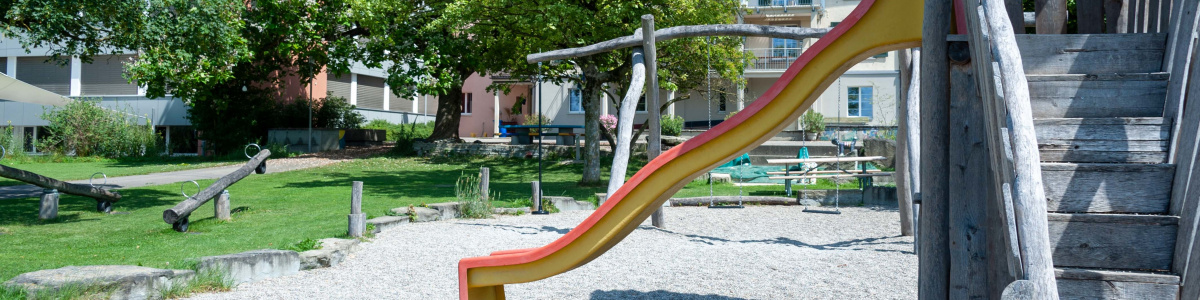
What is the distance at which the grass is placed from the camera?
1762cm

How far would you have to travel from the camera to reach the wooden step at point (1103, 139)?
2742mm

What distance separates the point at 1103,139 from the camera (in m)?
2.78

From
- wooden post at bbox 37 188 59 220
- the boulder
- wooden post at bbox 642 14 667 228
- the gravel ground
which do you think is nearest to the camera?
the boulder

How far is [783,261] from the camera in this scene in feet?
22.4

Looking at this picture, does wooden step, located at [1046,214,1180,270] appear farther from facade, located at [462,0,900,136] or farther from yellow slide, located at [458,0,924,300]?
facade, located at [462,0,900,136]

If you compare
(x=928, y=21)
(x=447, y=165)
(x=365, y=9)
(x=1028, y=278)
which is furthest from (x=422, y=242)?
(x=447, y=165)

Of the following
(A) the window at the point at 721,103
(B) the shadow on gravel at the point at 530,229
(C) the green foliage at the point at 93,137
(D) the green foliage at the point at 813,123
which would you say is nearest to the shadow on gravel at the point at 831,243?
(B) the shadow on gravel at the point at 530,229

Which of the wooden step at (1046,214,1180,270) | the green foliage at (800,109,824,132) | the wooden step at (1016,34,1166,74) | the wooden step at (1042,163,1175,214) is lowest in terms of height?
the wooden step at (1046,214,1180,270)

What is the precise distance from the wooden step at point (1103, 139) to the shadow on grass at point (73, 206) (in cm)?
1022

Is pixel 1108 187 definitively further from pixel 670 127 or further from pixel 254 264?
pixel 670 127

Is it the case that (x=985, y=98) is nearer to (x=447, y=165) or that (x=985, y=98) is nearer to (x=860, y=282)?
(x=860, y=282)

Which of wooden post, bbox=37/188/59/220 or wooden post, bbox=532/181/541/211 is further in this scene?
wooden post, bbox=532/181/541/211

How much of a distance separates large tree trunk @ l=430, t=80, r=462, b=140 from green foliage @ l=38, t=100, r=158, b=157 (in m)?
8.67

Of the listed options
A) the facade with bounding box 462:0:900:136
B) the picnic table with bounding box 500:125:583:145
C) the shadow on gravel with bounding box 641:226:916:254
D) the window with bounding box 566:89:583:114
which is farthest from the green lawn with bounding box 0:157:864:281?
the window with bounding box 566:89:583:114
